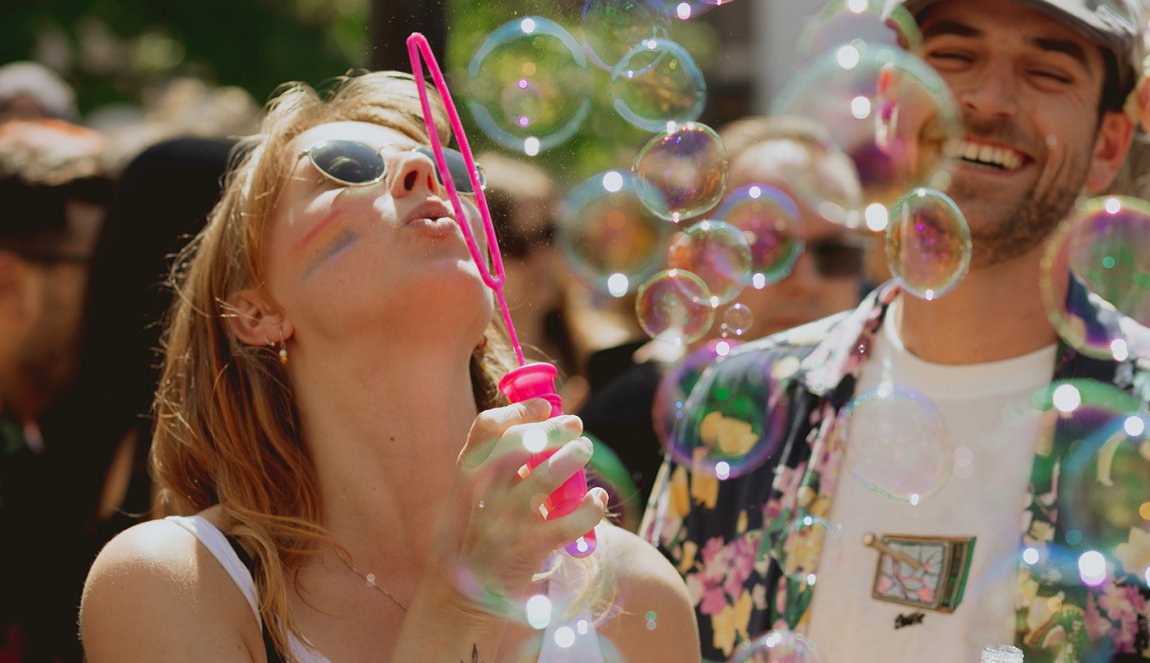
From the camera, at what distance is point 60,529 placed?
3180 mm

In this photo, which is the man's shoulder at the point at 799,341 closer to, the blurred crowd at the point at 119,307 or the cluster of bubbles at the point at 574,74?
the blurred crowd at the point at 119,307

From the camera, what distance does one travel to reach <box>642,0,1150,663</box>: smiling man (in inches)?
97.8

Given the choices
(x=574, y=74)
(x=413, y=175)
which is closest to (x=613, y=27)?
(x=574, y=74)

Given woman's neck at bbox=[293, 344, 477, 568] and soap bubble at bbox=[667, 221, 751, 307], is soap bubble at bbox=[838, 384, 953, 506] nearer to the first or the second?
soap bubble at bbox=[667, 221, 751, 307]

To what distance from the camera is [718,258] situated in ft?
9.95

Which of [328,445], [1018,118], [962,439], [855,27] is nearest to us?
[328,445]

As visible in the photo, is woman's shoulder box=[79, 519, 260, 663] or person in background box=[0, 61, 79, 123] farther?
person in background box=[0, 61, 79, 123]

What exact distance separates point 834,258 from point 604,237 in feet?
2.26

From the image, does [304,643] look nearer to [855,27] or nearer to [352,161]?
[352,161]

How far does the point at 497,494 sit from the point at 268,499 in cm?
56

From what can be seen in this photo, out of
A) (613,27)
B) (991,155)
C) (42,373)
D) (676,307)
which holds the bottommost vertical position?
(42,373)

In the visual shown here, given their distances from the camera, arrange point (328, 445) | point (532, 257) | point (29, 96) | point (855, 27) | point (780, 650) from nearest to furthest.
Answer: point (328, 445) < point (780, 650) < point (855, 27) < point (532, 257) < point (29, 96)

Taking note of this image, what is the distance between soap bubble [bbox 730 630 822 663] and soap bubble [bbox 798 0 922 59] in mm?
1296

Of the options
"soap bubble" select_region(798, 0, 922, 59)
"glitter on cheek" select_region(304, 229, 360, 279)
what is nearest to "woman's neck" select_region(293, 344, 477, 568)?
"glitter on cheek" select_region(304, 229, 360, 279)
